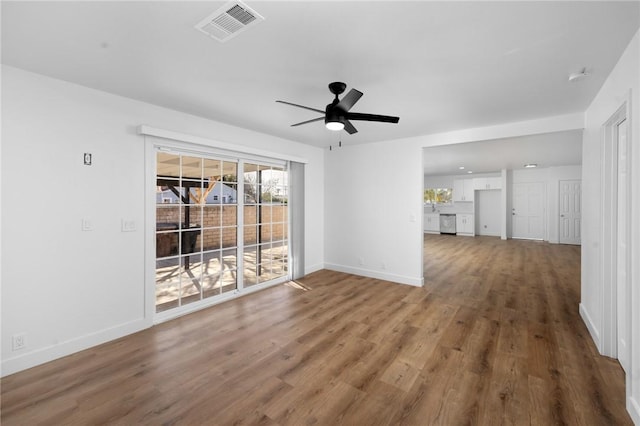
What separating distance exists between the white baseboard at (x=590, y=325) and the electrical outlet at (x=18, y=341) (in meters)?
5.21

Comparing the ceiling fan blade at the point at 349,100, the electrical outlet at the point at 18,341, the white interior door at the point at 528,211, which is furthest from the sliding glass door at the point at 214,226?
the white interior door at the point at 528,211

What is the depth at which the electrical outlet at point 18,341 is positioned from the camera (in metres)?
2.31

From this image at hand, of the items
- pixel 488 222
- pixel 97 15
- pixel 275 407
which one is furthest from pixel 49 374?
pixel 488 222

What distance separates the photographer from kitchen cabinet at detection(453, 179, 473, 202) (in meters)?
10.8

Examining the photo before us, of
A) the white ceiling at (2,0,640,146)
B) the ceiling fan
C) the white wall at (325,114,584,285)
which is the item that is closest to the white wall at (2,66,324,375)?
the white ceiling at (2,0,640,146)

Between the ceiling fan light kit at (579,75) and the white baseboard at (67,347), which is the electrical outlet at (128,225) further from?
the ceiling fan light kit at (579,75)

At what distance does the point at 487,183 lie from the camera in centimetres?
1050

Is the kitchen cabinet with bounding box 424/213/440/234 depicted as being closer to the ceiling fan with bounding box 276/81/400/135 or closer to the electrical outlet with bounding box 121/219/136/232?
the ceiling fan with bounding box 276/81/400/135

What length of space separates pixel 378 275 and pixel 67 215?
446 centimetres

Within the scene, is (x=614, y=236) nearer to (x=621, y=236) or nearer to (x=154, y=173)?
(x=621, y=236)

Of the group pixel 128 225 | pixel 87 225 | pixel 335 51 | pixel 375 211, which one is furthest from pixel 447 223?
pixel 87 225

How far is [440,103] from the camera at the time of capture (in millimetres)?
3145

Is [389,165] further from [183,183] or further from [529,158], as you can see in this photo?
[529,158]

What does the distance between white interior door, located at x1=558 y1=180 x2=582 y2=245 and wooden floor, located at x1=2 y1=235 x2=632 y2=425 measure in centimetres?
638
